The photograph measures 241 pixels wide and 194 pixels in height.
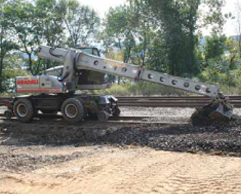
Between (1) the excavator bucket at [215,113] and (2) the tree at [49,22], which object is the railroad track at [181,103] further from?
(2) the tree at [49,22]

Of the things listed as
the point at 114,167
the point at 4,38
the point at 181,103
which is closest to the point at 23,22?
the point at 4,38

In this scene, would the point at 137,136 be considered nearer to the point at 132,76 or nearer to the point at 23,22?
the point at 132,76

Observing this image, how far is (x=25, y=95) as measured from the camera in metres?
12.6

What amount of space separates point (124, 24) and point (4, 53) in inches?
635

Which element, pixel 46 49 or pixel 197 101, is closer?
pixel 46 49

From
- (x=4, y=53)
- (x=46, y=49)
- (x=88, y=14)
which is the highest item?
(x=88, y=14)

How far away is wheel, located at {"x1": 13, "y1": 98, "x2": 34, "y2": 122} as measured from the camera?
468 inches

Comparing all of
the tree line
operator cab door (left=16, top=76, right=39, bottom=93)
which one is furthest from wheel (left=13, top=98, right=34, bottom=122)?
the tree line

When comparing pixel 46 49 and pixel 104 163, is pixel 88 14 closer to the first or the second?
pixel 46 49

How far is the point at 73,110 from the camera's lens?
1123 cm

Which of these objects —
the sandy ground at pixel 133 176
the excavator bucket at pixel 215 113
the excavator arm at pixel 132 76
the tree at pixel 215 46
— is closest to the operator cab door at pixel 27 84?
the excavator arm at pixel 132 76

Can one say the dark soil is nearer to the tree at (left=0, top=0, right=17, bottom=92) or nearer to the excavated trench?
Answer: the excavated trench

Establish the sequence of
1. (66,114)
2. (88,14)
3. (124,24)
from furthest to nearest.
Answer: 1. (88,14)
2. (124,24)
3. (66,114)

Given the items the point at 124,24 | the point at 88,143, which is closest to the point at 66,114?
the point at 88,143
